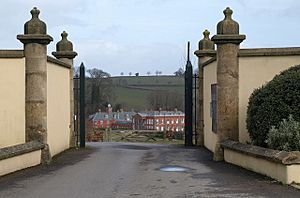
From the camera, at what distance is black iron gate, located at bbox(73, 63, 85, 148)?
941 inches

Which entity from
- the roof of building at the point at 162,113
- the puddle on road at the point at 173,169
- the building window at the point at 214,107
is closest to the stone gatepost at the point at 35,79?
the puddle on road at the point at 173,169

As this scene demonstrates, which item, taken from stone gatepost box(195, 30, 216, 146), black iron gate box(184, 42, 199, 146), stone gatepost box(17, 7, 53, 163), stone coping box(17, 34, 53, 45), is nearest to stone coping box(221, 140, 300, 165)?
stone gatepost box(17, 7, 53, 163)

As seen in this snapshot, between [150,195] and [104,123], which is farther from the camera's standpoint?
[104,123]

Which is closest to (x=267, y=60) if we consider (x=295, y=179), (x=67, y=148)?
(x=295, y=179)

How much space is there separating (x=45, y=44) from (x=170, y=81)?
6742 centimetres

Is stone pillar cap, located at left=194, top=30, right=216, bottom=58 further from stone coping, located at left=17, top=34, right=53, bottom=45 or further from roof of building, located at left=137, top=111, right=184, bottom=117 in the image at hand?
roof of building, located at left=137, top=111, right=184, bottom=117

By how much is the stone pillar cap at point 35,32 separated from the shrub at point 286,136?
7251 millimetres

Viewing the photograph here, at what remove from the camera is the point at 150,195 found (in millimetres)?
9852

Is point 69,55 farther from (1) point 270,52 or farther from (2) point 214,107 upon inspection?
(1) point 270,52

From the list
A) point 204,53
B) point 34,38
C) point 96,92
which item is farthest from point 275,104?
point 96,92

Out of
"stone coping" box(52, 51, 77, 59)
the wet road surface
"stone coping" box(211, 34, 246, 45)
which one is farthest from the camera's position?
"stone coping" box(52, 51, 77, 59)

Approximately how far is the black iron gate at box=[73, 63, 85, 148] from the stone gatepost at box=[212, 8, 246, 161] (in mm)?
9059

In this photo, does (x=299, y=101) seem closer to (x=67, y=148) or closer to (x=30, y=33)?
(x=30, y=33)

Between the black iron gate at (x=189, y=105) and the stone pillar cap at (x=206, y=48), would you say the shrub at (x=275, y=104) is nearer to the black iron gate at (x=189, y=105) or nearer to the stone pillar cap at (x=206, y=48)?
the stone pillar cap at (x=206, y=48)
